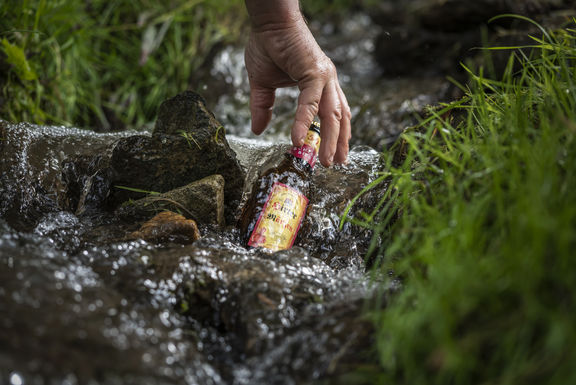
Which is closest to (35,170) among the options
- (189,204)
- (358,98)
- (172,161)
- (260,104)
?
(172,161)

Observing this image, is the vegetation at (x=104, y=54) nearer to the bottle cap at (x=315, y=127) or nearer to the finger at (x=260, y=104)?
the finger at (x=260, y=104)

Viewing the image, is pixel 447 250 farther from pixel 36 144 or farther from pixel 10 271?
pixel 36 144

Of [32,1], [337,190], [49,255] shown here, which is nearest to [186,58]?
[32,1]

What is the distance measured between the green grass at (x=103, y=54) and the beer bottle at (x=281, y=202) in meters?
2.14

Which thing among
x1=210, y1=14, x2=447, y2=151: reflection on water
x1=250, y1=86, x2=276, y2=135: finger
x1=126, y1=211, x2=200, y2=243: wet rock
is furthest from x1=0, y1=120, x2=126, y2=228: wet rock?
x1=210, y1=14, x2=447, y2=151: reflection on water

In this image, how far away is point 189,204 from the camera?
6.11 ft

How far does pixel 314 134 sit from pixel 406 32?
3647mm

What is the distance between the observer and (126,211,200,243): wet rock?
1652 millimetres

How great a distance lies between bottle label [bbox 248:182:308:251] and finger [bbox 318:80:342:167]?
250 mm

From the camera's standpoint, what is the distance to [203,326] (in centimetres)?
130

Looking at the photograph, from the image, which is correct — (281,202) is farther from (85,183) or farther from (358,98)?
(358,98)

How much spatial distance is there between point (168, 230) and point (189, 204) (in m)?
0.22

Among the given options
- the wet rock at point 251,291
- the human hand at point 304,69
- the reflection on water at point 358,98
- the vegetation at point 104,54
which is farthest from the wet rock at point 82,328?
the vegetation at point 104,54

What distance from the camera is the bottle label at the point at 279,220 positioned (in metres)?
1.73
